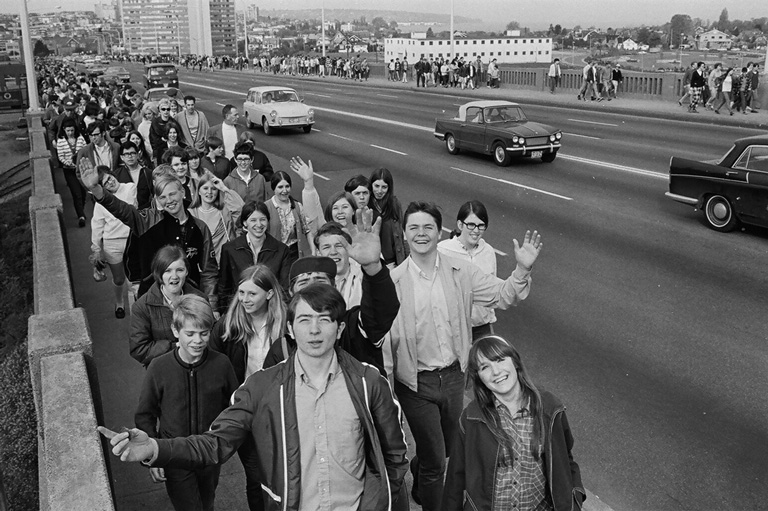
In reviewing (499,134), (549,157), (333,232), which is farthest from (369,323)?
(549,157)

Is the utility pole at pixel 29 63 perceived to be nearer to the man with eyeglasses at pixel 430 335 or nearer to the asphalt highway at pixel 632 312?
the asphalt highway at pixel 632 312

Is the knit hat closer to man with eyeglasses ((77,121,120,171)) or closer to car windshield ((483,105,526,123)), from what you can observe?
man with eyeglasses ((77,121,120,171))

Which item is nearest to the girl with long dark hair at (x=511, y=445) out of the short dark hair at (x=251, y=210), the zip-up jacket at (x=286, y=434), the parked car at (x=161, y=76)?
the zip-up jacket at (x=286, y=434)

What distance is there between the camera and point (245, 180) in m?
9.70

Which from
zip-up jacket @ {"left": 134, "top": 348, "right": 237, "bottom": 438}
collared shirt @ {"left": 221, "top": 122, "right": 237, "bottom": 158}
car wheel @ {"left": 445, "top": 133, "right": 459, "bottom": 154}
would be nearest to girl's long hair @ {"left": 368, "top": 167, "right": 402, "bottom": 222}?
zip-up jacket @ {"left": 134, "top": 348, "right": 237, "bottom": 438}

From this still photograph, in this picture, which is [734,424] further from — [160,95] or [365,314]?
[160,95]

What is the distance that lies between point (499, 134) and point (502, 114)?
3.26ft

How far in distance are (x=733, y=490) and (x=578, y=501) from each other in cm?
273

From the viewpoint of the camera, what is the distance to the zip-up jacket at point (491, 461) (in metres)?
3.62

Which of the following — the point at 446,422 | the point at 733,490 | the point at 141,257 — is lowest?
the point at 733,490

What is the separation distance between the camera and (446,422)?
500 cm

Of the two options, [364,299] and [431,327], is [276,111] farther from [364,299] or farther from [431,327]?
[364,299]

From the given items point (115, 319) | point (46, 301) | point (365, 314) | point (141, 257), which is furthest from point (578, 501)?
point (115, 319)

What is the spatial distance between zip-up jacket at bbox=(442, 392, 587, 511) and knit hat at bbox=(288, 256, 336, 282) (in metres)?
1.09
